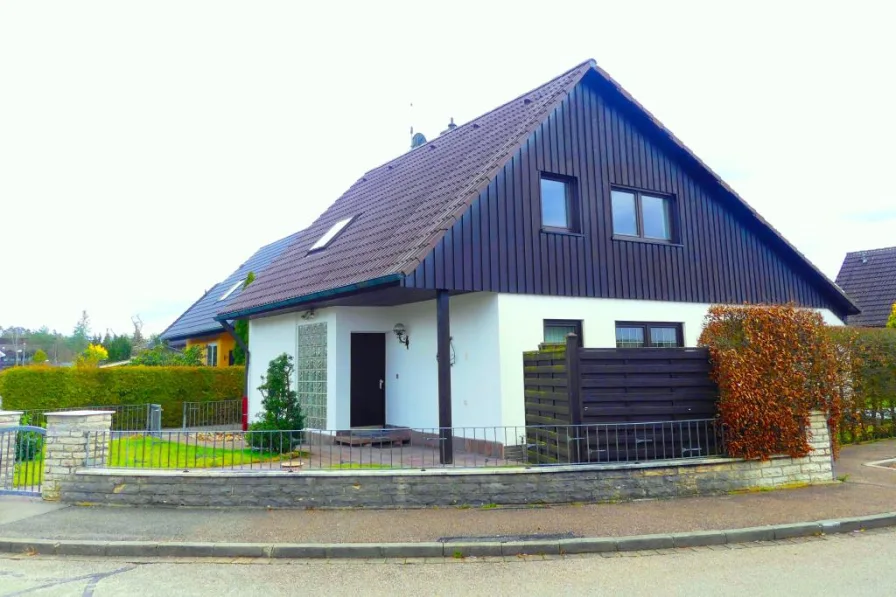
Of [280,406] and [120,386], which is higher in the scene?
[120,386]

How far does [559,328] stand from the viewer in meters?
11.9

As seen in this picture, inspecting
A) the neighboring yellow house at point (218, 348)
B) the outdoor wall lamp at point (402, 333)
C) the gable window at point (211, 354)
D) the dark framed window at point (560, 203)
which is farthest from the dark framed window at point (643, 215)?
the gable window at point (211, 354)

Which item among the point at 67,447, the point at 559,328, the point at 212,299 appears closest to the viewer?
the point at 67,447

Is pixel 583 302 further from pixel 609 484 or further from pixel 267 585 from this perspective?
pixel 267 585

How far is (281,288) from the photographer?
15.0 meters

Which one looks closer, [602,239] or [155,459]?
[155,459]

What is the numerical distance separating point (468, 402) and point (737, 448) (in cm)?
457

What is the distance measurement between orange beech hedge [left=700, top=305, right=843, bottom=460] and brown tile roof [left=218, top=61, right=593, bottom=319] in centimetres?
476

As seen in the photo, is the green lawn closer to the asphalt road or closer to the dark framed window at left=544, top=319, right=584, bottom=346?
the asphalt road

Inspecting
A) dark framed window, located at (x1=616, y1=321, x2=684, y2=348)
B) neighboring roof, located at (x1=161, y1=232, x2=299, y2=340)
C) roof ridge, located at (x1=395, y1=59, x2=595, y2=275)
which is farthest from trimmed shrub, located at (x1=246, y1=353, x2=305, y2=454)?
neighboring roof, located at (x1=161, y1=232, x2=299, y2=340)

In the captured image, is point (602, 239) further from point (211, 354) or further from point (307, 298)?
point (211, 354)

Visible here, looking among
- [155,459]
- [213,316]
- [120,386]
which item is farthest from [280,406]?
[213,316]

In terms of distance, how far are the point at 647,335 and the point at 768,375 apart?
387cm

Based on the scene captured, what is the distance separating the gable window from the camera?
27.0 m
